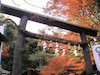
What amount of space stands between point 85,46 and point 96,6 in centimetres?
405

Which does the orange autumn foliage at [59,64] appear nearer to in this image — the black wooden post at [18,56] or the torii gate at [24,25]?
the torii gate at [24,25]

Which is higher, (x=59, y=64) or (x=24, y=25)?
(x=24, y=25)

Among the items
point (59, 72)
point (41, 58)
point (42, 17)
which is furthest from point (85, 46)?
point (41, 58)

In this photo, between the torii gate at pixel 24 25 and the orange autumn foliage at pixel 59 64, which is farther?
the orange autumn foliage at pixel 59 64

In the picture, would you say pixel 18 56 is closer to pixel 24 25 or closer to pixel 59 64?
pixel 24 25

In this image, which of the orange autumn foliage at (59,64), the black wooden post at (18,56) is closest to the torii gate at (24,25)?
the black wooden post at (18,56)

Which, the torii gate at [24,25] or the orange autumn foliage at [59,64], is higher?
the torii gate at [24,25]

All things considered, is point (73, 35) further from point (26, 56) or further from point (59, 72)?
point (26, 56)

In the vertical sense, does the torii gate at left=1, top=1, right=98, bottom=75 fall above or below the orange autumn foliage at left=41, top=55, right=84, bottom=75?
above

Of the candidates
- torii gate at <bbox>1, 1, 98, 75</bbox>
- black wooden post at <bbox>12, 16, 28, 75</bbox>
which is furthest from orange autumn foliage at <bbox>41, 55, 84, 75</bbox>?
black wooden post at <bbox>12, 16, 28, 75</bbox>

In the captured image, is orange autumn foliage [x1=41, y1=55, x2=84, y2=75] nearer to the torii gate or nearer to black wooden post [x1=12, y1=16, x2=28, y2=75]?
the torii gate

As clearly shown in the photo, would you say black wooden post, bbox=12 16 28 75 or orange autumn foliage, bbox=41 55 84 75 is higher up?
black wooden post, bbox=12 16 28 75

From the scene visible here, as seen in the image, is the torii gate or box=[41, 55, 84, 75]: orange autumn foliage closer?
the torii gate

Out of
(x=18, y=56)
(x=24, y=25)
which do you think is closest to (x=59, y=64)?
(x=24, y=25)
